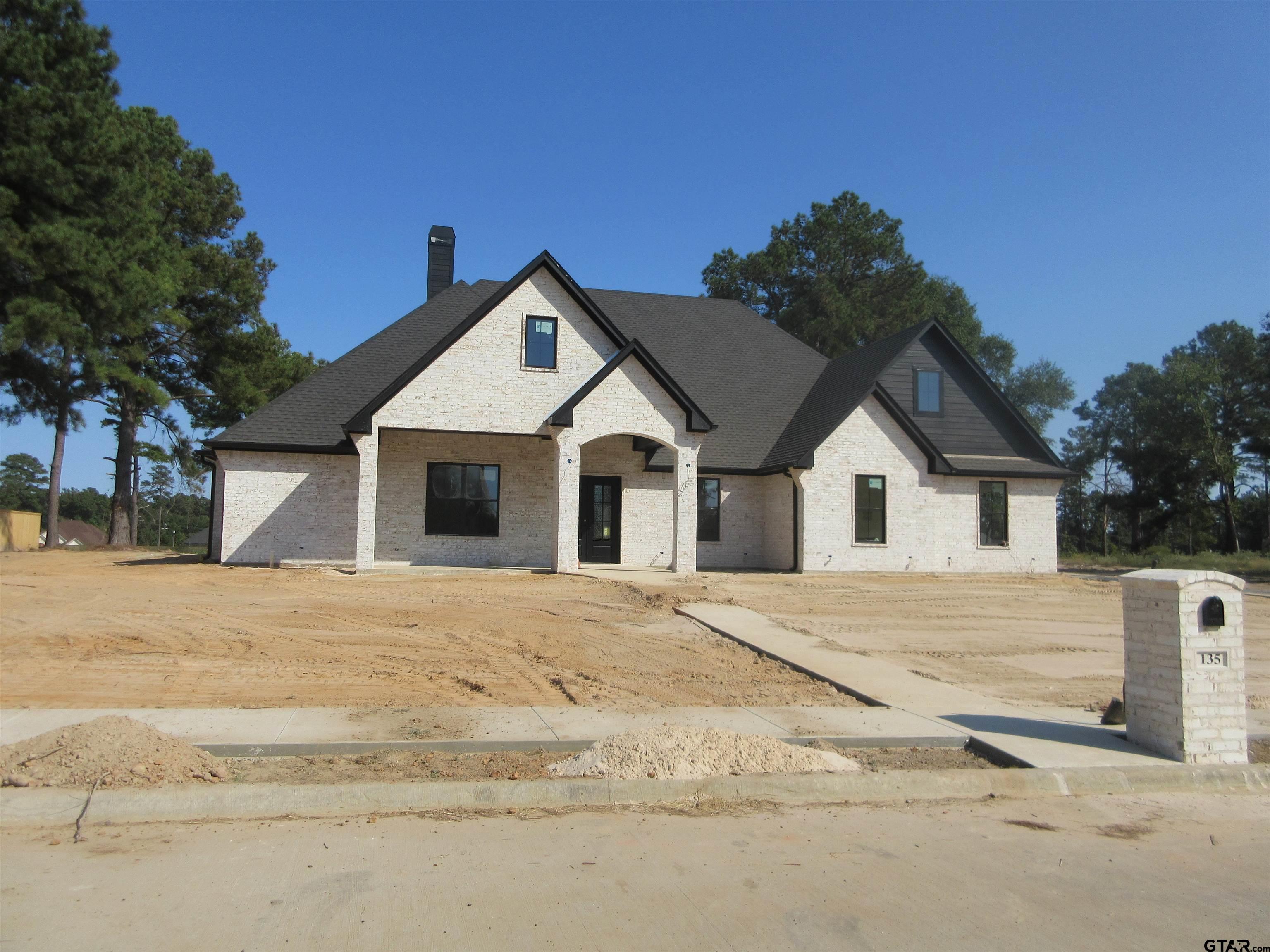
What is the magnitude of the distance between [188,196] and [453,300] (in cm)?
1650

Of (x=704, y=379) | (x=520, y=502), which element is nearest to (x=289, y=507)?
(x=520, y=502)

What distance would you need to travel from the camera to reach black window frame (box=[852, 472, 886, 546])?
24.3m

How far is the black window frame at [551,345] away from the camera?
21.9m

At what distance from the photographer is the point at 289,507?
22.5m

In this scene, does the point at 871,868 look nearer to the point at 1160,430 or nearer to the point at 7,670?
the point at 7,670

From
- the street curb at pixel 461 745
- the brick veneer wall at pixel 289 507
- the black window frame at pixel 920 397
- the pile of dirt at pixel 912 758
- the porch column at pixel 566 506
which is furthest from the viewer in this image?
the black window frame at pixel 920 397

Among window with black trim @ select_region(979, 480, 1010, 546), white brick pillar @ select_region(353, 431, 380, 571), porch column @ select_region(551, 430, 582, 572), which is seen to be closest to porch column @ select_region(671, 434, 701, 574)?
porch column @ select_region(551, 430, 582, 572)

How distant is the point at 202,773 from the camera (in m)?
6.21

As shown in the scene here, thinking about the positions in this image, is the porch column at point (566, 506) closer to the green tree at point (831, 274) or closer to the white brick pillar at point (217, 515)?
the white brick pillar at point (217, 515)

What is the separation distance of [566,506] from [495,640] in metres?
8.61

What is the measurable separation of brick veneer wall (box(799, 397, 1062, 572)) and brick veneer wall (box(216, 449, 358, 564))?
11616 mm

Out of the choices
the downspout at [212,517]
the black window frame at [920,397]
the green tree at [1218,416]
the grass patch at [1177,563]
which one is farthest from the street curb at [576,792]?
the green tree at [1218,416]

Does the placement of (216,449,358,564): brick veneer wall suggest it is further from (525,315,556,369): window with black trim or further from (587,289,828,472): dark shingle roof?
(587,289,828,472): dark shingle roof

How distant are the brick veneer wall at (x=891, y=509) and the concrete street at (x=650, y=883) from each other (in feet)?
58.8
